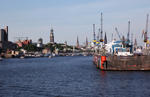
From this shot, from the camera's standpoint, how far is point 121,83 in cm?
5753

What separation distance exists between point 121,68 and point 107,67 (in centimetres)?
406

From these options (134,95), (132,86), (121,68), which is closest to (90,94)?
(134,95)

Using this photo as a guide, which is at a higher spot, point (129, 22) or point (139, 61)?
point (129, 22)

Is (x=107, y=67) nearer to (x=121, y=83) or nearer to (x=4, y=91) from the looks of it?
(x=121, y=83)

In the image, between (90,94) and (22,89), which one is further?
(22,89)

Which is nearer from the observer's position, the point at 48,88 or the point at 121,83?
Result: the point at 48,88

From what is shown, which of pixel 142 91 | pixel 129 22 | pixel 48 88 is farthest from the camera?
pixel 129 22

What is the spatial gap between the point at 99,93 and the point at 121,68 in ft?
113

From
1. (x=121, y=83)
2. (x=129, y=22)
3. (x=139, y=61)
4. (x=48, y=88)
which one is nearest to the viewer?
(x=48, y=88)

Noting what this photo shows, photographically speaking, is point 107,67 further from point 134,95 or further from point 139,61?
point 134,95

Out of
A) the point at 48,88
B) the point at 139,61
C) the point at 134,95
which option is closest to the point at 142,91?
the point at 134,95

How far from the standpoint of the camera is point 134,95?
44.8m

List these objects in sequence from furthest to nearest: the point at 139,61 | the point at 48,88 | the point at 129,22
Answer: the point at 129,22 → the point at 139,61 → the point at 48,88

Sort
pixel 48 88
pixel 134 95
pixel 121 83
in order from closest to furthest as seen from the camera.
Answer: pixel 134 95
pixel 48 88
pixel 121 83
